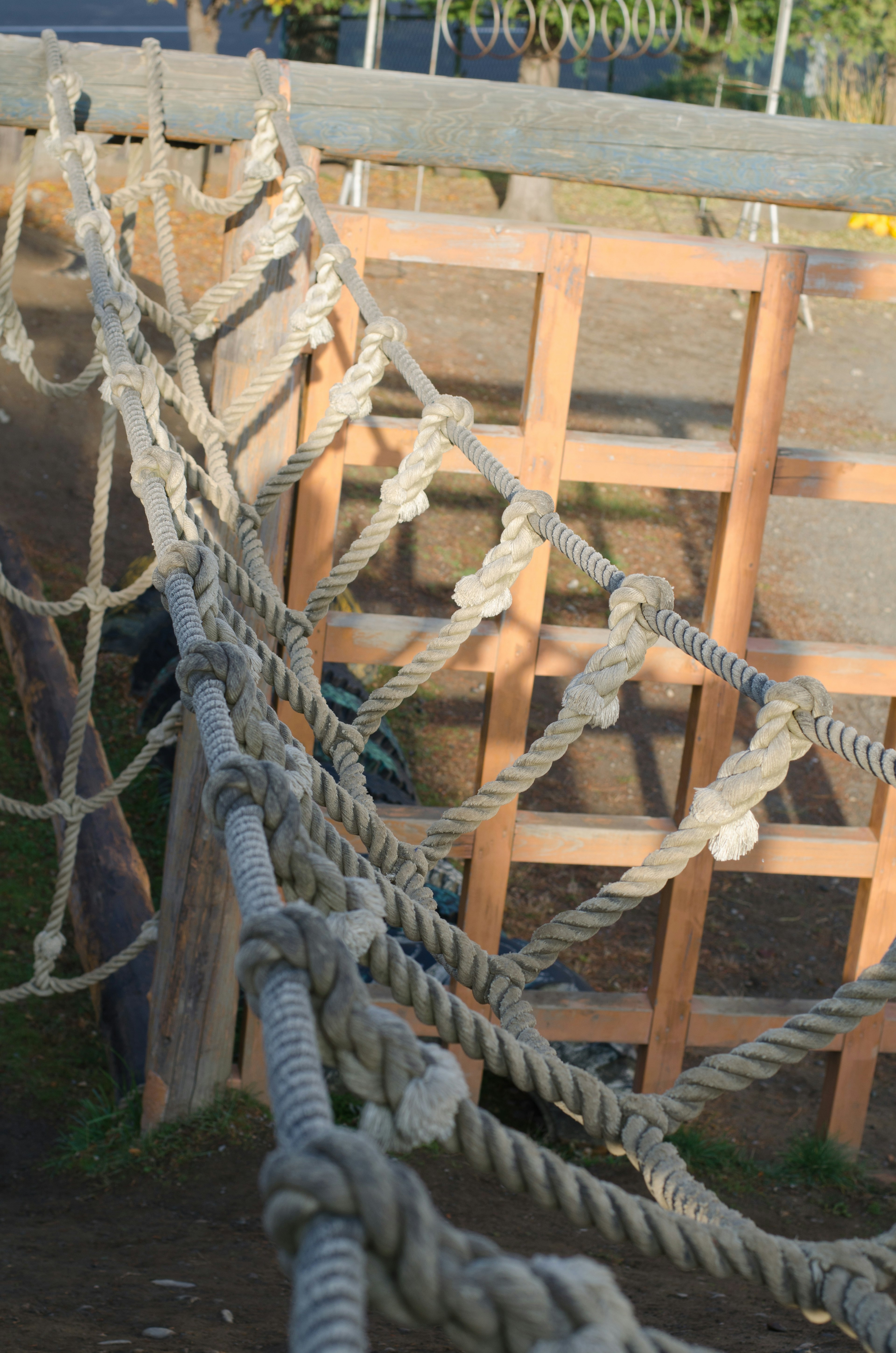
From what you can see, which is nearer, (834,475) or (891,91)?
(834,475)

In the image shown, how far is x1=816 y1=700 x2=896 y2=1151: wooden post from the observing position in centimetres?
285

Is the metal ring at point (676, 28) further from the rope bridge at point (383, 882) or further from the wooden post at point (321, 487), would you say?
the rope bridge at point (383, 882)

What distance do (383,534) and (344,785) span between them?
394 millimetres

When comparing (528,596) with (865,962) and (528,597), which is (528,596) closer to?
(528,597)

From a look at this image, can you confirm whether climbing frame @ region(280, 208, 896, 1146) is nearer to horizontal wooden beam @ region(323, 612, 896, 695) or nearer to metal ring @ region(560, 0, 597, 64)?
horizontal wooden beam @ region(323, 612, 896, 695)

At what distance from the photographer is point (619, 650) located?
59.8 inches

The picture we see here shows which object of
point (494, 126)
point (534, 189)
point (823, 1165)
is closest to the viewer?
point (494, 126)

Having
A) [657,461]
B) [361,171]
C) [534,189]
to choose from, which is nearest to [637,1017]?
[657,461]

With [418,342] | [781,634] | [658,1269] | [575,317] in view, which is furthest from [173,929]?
[418,342]

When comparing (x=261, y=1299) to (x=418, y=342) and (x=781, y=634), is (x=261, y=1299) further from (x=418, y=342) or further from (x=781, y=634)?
(x=418, y=342)

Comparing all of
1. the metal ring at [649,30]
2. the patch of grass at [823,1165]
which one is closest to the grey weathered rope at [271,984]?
the patch of grass at [823,1165]

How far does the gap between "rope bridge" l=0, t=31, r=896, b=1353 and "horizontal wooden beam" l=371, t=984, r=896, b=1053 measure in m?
1.02

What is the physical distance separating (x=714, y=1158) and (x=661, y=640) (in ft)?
4.19

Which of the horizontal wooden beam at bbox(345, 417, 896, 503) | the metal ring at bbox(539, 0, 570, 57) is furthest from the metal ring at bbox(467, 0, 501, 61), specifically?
the horizontal wooden beam at bbox(345, 417, 896, 503)
